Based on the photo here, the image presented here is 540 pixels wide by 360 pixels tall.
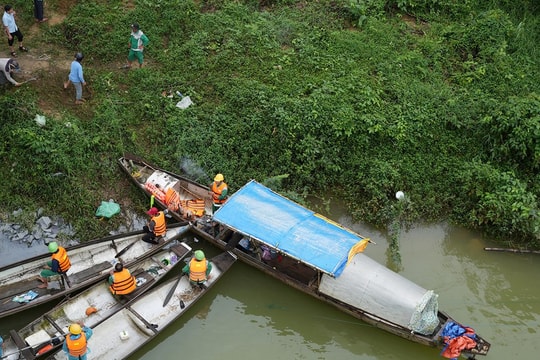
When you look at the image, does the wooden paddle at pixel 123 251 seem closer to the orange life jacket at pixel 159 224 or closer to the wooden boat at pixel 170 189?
the orange life jacket at pixel 159 224

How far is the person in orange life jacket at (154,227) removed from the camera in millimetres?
12055

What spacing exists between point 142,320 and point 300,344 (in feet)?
10.8

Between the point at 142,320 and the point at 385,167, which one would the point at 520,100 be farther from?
the point at 142,320

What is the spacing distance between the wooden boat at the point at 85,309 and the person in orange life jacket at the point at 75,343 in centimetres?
64

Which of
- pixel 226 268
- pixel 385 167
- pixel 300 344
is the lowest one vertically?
pixel 300 344

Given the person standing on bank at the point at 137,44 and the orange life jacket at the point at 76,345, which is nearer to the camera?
the orange life jacket at the point at 76,345

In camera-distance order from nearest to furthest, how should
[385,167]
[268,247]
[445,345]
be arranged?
1. [445,345]
2. [268,247]
3. [385,167]

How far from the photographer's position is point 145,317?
37.6 ft

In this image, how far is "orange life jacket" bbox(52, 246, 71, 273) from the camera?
1086 cm

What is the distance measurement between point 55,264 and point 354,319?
6.27m

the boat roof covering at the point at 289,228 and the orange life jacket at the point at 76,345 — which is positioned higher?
the boat roof covering at the point at 289,228

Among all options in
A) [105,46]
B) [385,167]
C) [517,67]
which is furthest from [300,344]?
[517,67]

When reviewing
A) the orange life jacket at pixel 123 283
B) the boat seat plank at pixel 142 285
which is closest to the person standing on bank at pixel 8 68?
the boat seat plank at pixel 142 285

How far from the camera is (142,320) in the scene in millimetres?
11062
